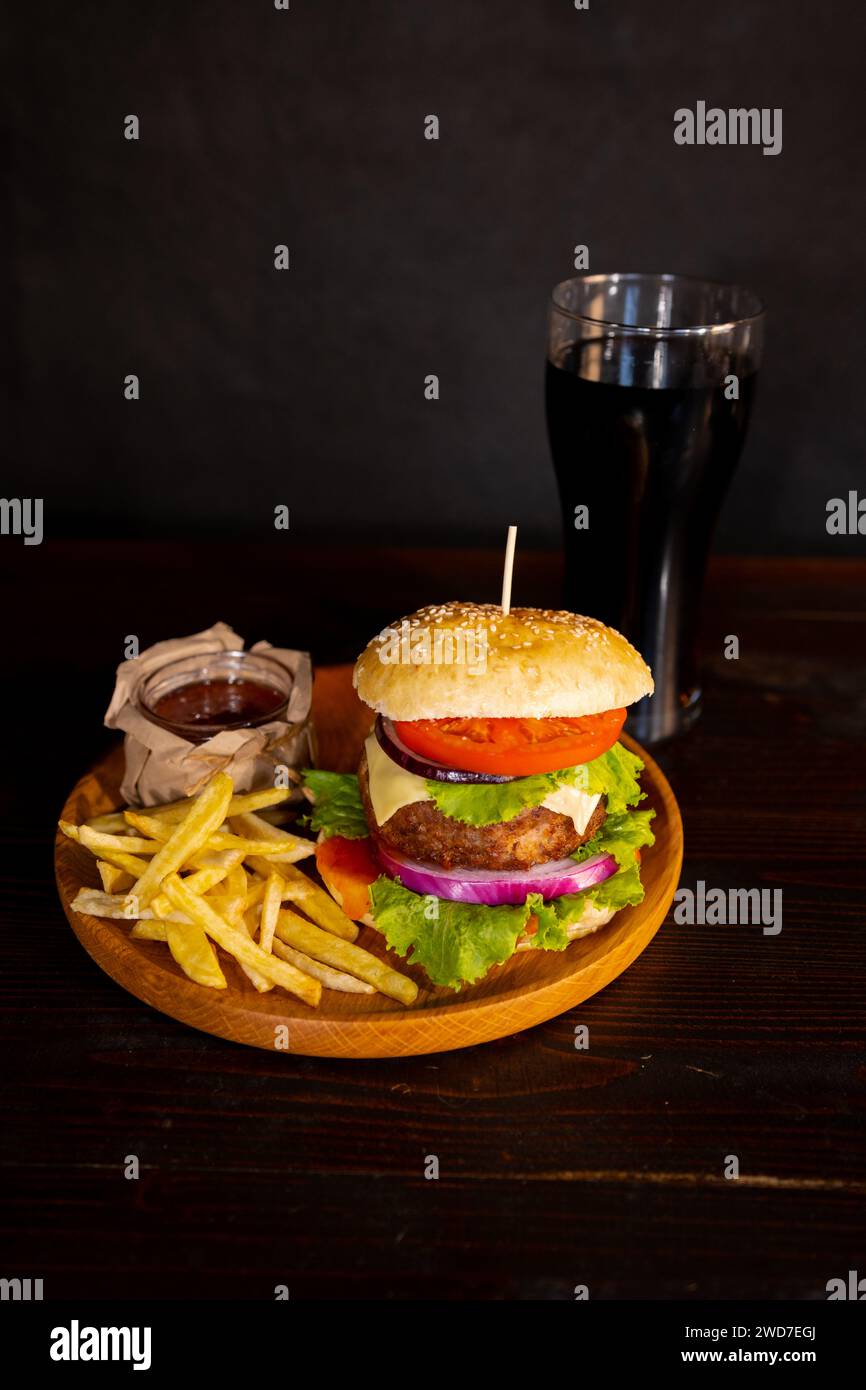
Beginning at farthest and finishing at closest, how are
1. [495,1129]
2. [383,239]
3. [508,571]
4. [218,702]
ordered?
[383,239] → [218,702] → [508,571] → [495,1129]

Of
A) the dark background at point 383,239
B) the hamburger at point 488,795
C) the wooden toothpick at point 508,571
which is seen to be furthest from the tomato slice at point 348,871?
the dark background at point 383,239

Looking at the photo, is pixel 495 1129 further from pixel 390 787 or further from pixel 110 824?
pixel 110 824

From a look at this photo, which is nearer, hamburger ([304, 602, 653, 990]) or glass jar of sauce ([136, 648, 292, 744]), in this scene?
hamburger ([304, 602, 653, 990])

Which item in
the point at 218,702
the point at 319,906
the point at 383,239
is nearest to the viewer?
the point at 319,906

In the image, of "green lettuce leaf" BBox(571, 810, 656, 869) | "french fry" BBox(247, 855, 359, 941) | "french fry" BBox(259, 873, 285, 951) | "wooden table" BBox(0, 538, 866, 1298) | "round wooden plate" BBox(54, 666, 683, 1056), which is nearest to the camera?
"wooden table" BBox(0, 538, 866, 1298)

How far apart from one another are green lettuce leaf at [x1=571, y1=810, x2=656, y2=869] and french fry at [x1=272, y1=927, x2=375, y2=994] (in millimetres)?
497

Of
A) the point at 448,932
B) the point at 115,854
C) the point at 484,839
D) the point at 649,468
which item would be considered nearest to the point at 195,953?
the point at 115,854

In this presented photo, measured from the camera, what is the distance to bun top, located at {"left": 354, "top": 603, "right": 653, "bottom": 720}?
2340 millimetres

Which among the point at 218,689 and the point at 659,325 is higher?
the point at 659,325

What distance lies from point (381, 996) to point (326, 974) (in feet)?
0.34

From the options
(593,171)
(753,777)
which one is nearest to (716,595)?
(753,777)

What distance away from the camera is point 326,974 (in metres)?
2.22

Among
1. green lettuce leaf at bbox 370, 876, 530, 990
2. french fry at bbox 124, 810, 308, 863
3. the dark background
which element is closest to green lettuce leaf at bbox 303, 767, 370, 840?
french fry at bbox 124, 810, 308, 863

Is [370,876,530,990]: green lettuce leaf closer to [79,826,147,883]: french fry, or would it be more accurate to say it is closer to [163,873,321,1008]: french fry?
[163,873,321,1008]: french fry
